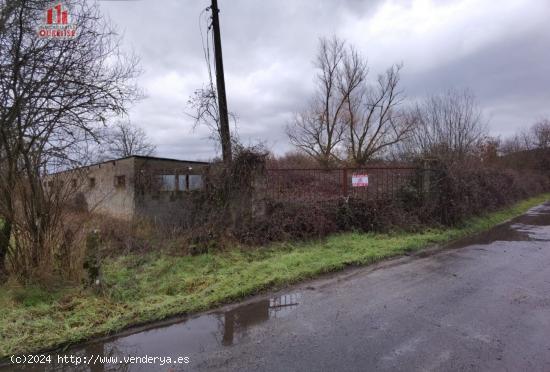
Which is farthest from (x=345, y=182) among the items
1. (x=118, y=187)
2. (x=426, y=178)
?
(x=118, y=187)

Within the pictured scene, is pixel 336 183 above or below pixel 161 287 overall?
above

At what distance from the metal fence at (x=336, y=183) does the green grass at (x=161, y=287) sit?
1522 mm

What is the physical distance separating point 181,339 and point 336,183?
724 centimetres

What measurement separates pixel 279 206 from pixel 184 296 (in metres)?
4.32

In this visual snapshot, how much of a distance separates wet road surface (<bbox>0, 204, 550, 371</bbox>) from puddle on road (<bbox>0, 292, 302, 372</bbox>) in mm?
11

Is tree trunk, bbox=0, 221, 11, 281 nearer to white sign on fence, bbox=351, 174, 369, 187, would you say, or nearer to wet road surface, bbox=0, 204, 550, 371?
wet road surface, bbox=0, 204, 550, 371

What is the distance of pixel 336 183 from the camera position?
1020 centimetres

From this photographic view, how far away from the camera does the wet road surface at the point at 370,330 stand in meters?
3.26

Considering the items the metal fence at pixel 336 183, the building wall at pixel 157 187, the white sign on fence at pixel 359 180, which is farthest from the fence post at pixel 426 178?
the building wall at pixel 157 187

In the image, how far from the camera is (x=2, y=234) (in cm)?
549

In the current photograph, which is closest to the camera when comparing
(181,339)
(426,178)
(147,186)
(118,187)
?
(181,339)

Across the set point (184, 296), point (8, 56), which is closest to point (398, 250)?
point (184, 296)

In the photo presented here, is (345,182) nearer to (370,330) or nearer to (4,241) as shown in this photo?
(370,330)

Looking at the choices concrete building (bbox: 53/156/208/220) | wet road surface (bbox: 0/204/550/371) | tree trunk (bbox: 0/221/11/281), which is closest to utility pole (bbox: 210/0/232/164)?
concrete building (bbox: 53/156/208/220)
